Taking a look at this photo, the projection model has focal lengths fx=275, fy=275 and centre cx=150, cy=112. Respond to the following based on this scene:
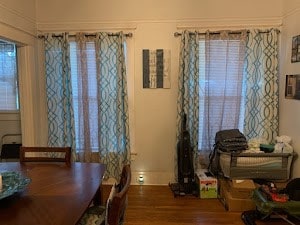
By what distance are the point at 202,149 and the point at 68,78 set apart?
6.53 feet

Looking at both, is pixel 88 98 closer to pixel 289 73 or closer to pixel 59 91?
pixel 59 91

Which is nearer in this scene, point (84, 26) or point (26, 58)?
point (26, 58)

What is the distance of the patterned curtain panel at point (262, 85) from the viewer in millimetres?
3434

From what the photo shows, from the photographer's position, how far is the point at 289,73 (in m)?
3.23

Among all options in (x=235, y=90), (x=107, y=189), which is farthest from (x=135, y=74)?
(x=107, y=189)

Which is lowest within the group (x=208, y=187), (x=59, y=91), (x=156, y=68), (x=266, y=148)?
(x=208, y=187)

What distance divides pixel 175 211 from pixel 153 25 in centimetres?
229

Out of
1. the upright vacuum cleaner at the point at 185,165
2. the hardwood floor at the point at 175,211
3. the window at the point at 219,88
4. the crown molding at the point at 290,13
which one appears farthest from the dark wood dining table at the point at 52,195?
the crown molding at the point at 290,13

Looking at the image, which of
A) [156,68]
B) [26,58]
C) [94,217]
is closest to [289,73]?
[156,68]

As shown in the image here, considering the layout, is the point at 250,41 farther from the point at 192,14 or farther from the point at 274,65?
the point at 192,14

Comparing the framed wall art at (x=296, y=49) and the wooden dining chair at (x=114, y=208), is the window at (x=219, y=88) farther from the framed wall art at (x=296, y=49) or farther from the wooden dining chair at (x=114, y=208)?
the wooden dining chair at (x=114, y=208)

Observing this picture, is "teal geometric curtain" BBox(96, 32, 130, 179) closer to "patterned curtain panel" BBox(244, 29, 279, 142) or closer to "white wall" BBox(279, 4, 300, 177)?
"patterned curtain panel" BBox(244, 29, 279, 142)

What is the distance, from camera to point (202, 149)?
3643mm

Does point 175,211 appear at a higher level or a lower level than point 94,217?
lower
